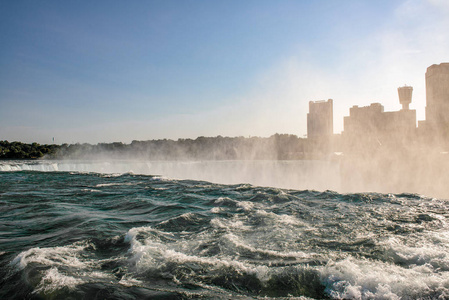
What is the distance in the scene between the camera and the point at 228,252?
7926 millimetres

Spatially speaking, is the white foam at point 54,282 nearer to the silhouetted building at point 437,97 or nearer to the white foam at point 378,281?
the white foam at point 378,281

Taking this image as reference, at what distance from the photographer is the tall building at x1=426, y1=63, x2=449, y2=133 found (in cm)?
8019

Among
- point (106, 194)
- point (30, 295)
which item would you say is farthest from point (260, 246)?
point (106, 194)

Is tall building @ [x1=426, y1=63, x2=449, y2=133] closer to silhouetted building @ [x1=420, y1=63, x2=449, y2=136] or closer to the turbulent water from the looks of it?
silhouetted building @ [x1=420, y1=63, x2=449, y2=136]

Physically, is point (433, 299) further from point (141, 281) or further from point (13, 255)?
point (13, 255)

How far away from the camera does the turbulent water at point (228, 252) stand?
5.60 meters

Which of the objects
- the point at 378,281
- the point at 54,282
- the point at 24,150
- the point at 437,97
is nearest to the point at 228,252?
the point at 378,281

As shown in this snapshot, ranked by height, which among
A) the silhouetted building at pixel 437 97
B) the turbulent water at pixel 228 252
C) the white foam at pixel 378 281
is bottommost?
the turbulent water at pixel 228 252

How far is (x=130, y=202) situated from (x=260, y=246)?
11.3 meters

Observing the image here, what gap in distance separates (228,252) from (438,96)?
9905 centimetres

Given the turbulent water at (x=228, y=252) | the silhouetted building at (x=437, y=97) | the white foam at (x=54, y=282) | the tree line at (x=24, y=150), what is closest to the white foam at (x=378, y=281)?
the turbulent water at (x=228, y=252)

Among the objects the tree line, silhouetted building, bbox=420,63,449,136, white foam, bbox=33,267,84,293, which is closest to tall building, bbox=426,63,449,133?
silhouetted building, bbox=420,63,449,136

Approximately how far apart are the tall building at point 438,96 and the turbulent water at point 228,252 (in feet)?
273

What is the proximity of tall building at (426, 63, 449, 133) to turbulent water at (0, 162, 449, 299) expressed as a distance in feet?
273
